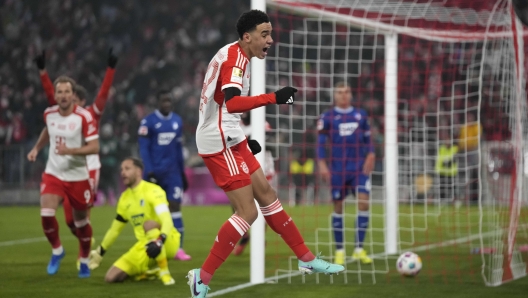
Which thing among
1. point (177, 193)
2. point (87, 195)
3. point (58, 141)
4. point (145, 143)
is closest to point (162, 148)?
point (145, 143)

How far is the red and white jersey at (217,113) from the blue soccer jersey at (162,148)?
4.69 metres

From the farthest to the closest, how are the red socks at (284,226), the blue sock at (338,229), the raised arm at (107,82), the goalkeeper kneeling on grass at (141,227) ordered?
the blue sock at (338,229) < the raised arm at (107,82) < the goalkeeper kneeling on grass at (141,227) < the red socks at (284,226)

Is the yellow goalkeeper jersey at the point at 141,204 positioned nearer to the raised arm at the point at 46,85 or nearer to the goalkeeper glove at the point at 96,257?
the goalkeeper glove at the point at 96,257

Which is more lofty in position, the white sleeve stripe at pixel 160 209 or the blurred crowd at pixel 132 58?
the blurred crowd at pixel 132 58

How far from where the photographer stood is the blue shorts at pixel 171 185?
10.2m

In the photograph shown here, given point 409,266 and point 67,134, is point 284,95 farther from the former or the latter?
point 67,134

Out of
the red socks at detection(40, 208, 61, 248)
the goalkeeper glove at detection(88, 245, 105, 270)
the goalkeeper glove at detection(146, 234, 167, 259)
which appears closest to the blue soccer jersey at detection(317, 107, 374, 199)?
the goalkeeper glove at detection(88, 245, 105, 270)

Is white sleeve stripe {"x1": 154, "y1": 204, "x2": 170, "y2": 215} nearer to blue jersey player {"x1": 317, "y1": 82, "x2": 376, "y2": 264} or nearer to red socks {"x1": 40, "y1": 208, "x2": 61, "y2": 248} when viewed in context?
red socks {"x1": 40, "y1": 208, "x2": 61, "y2": 248}

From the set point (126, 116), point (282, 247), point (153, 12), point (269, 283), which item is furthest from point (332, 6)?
point (153, 12)

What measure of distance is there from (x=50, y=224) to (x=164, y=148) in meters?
2.50

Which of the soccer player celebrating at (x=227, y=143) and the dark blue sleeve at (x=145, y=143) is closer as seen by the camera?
the soccer player celebrating at (x=227, y=143)

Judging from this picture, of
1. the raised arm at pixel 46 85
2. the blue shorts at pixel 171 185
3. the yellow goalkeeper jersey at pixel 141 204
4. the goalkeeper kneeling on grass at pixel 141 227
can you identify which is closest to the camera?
the goalkeeper kneeling on grass at pixel 141 227

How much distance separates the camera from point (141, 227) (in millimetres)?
7898

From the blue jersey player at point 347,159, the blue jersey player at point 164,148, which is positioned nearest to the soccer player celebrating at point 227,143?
the blue jersey player at point 347,159
